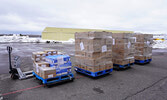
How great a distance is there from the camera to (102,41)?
219 inches

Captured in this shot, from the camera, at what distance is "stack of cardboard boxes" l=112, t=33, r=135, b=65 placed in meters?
6.79

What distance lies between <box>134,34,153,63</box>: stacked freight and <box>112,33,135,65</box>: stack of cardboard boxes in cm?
154

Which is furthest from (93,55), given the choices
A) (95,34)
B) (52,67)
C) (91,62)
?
(52,67)

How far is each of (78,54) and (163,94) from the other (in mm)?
3943

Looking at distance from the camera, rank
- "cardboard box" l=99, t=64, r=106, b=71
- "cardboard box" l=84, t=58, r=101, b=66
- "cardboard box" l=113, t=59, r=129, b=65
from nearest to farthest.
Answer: "cardboard box" l=84, t=58, r=101, b=66 < "cardboard box" l=99, t=64, r=106, b=71 < "cardboard box" l=113, t=59, r=129, b=65

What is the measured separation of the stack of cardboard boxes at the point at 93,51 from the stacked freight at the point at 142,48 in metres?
3.72

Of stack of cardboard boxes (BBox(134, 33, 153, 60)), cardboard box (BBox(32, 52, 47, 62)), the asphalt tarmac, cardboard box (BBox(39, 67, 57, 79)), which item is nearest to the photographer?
the asphalt tarmac

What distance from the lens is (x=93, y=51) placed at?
5191mm

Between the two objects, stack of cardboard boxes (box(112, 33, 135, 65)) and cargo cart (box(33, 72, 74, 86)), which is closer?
cargo cart (box(33, 72, 74, 86))

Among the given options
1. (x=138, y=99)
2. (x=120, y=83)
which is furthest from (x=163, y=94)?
(x=120, y=83)

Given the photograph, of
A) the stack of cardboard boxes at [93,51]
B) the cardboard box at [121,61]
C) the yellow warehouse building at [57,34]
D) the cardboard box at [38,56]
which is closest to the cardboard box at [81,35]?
the stack of cardboard boxes at [93,51]

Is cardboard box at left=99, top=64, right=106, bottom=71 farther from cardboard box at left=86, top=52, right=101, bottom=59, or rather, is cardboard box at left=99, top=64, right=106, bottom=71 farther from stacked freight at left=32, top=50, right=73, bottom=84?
stacked freight at left=32, top=50, right=73, bottom=84

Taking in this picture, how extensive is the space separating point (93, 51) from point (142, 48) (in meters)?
4.95

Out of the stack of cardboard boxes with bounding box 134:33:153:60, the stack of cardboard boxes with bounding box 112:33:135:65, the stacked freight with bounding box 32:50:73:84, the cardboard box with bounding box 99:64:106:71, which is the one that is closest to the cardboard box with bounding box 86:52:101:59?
the cardboard box with bounding box 99:64:106:71
